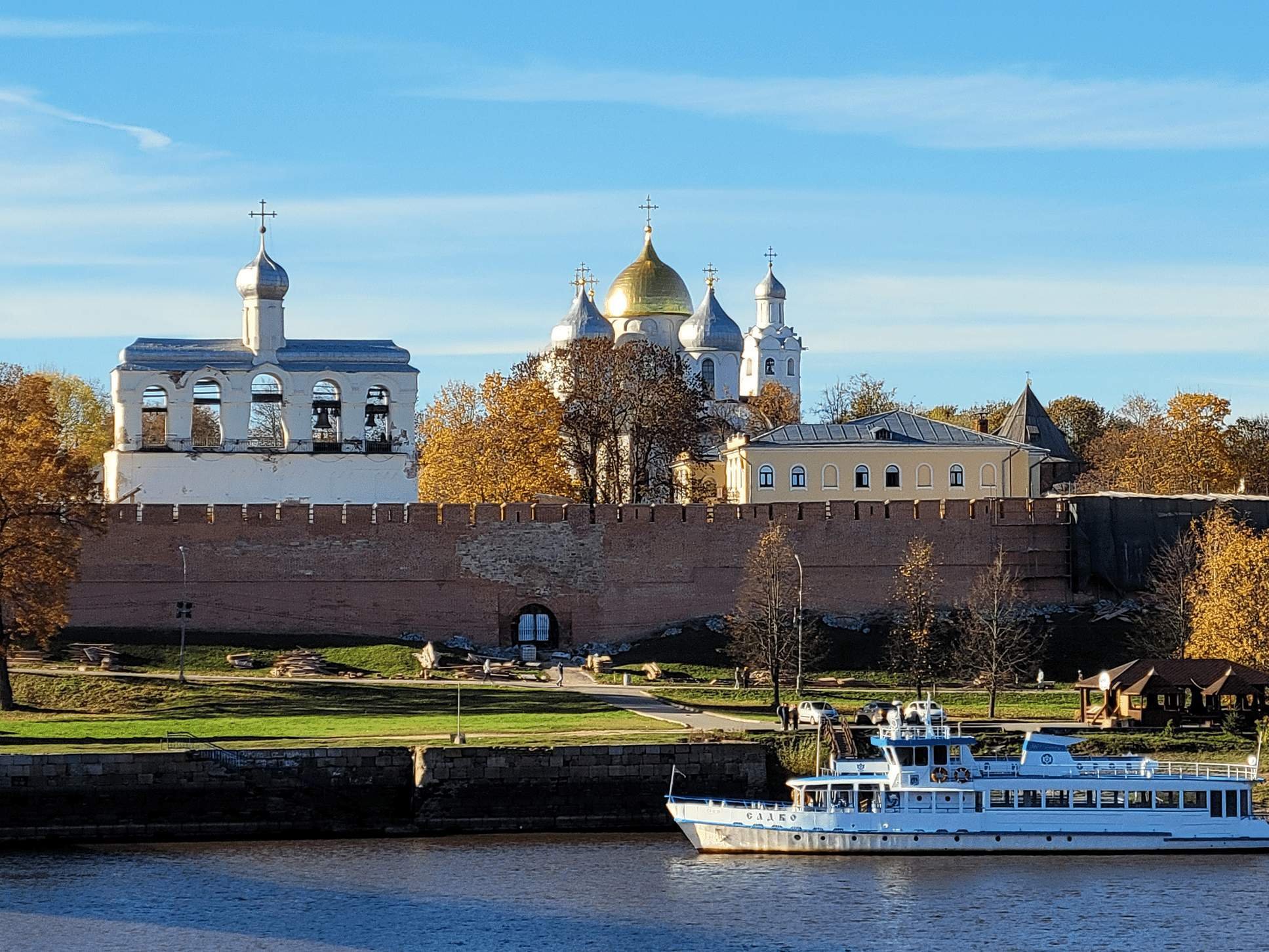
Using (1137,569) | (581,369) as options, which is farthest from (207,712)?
(581,369)

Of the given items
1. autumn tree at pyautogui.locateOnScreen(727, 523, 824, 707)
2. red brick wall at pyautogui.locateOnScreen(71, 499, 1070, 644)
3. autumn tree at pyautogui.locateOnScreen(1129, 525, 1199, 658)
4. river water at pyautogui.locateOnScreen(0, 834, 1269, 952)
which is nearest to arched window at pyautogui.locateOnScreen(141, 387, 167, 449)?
red brick wall at pyautogui.locateOnScreen(71, 499, 1070, 644)

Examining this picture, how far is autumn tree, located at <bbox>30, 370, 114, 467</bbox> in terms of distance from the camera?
8175 cm

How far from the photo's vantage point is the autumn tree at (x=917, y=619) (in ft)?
172

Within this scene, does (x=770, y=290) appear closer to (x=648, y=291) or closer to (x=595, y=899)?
(x=648, y=291)

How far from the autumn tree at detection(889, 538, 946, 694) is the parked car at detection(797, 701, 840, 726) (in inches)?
247

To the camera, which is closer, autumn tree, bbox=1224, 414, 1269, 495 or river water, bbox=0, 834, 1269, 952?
river water, bbox=0, 834, 1269, 952

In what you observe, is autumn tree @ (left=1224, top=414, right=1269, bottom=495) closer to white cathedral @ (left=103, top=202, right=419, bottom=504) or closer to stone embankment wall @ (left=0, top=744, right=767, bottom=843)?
white cathedral @ (left=103, top=202, right=419, bottom=504)

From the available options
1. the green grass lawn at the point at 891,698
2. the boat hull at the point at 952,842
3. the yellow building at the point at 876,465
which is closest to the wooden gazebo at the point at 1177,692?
the green grass lawn at the point at 891,698

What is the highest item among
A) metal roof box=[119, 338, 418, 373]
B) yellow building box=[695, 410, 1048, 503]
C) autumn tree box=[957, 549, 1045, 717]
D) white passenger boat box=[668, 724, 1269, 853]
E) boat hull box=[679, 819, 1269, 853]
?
metal roof box=[119, 338, 418, 373]

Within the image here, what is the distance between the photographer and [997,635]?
51312 mm

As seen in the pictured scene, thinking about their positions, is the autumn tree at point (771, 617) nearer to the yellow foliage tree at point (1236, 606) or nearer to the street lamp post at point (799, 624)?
the street lamp post at point (799, 624)

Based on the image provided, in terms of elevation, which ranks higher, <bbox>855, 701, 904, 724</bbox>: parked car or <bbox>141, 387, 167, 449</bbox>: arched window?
<bbox>141, 387, 167, 449</bbox>: arched window

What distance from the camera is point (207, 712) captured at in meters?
47.3

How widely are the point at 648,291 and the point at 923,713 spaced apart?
6416 cm
